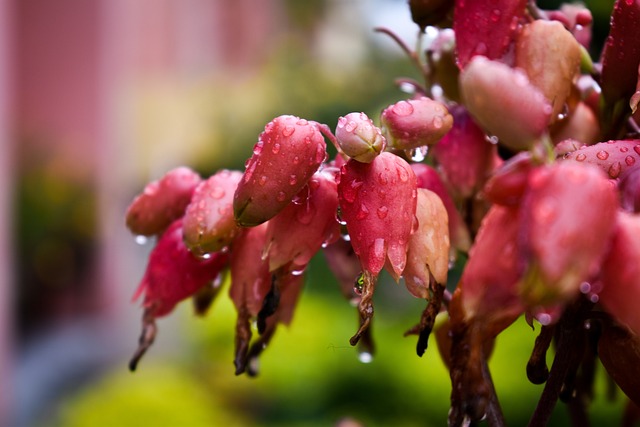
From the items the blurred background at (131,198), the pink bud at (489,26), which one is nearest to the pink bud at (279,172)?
the pink bud at (489,26)

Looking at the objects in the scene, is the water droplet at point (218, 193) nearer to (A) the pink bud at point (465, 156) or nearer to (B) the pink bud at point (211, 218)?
(B) the pink bud at point (211, 218)

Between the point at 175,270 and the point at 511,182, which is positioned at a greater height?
the point at 511,182

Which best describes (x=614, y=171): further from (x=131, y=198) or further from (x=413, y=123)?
(x=131, y=198)

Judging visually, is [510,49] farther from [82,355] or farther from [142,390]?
[82,355]

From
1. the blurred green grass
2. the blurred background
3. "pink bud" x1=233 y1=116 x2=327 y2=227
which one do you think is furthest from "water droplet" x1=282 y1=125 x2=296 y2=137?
the blurred background

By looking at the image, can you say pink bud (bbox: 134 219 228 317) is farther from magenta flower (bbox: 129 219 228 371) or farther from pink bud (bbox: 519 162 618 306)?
pink bud (bbox: 519 162 618 306)

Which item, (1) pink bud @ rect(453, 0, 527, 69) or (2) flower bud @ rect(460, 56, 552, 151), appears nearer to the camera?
(2) flower bud @ rect(460, 56, 552, 151)

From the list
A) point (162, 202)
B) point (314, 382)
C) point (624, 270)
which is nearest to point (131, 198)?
point (314, 382)
